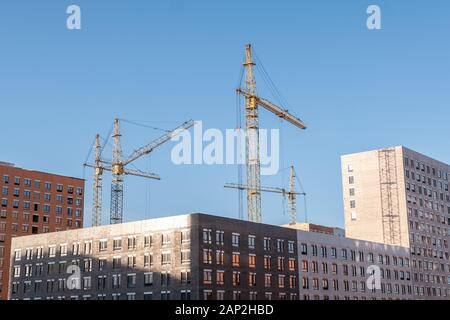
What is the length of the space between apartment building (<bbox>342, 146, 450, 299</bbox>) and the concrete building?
84.3 ft

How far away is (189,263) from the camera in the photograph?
106 meters

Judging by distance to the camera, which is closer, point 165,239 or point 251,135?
point 165,239

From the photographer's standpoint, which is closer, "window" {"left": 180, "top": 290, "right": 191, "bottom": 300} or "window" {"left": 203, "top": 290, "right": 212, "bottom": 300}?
"window" {"left": 180, "top": 290, "right": 191, "bottom": 300}

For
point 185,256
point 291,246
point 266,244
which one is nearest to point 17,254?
point 185,256

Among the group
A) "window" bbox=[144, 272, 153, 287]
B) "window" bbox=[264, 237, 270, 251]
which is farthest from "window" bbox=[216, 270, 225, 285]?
"window" bbox=[264, 237, 270, 251]

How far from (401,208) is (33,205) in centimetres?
9765

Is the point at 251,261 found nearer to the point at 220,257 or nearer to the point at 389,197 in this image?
the point at 220,257

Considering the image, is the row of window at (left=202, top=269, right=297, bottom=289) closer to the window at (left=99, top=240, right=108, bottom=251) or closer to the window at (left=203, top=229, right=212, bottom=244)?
the window at (left=203, top=229, right=212, bottom=244)

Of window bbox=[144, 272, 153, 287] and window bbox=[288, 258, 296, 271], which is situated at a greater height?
window bbox=[288, 258, 296, 271]

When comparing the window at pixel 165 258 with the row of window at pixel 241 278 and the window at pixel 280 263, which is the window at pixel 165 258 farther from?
the window at pixel 280 263

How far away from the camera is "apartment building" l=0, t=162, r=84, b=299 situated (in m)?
179

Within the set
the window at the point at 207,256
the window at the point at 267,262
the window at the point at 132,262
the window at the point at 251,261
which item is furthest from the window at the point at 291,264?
the window at the point at 132,262

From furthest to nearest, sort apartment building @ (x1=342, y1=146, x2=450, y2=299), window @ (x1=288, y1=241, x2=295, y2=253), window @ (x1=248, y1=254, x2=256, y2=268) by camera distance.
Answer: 1. apartment building @ (x1=342, y1=146, x2=450, y2=299)
2. window @ (x1=288, y1=241, x2=295, y2=253)
3. window @ (x1=248, y1=254, x2=256, y2=268)

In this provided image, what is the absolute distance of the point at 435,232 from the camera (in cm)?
17388
